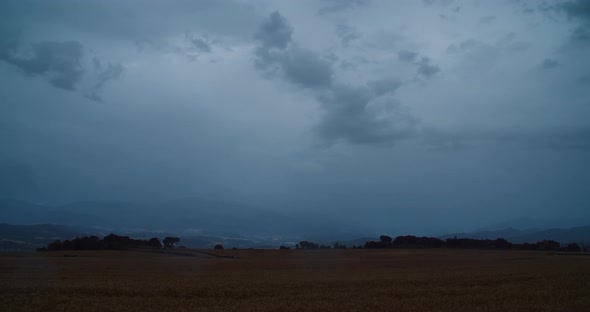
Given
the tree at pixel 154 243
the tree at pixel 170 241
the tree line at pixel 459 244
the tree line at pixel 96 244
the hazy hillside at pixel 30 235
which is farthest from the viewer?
the hazy hillside at pixel 30 235

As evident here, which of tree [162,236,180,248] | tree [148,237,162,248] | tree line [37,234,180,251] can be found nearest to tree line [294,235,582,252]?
tree [162,236,180,248]

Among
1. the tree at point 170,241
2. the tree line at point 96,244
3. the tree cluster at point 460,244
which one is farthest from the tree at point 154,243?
the tree cluster at point 460,244

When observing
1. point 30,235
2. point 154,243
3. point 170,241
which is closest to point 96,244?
point 154,243

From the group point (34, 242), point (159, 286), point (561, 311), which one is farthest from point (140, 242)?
point (561, 311)

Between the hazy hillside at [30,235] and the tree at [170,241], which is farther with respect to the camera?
the hazy hillside at [30,235]

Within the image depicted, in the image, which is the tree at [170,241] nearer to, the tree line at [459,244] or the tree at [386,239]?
the tree line at [459,244]

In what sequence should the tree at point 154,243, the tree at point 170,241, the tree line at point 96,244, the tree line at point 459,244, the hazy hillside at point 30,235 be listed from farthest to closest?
the hazy hillside at point 30,235 → the tree at point 170,241 → the tree line at point 459,244 → the tree at point 154,243 → the tree line at point 96,244

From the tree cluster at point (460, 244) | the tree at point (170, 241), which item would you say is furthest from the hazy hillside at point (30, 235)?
the tree cluster at point (460, 244)

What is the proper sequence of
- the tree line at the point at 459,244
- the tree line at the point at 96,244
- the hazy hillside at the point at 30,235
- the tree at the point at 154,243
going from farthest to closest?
the hazy hillside at the point at 30,235 → the tree line at the point at 459,244 → the tree at the point at 154,243 → the tree line at the point at 96,244

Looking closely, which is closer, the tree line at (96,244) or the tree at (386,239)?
the tree line at (96,244)

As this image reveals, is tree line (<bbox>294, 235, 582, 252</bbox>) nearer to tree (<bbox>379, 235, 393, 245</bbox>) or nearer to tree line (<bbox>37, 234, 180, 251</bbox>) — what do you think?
tree (<bbox>379, 235, 393, 245</bbox>)

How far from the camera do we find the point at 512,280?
31.5 meters

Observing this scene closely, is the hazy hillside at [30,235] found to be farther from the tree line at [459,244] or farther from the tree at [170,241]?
the tree line at [459,244]

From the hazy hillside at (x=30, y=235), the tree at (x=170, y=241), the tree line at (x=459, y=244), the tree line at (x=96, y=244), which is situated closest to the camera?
the tree line at (x=96, y=244)
